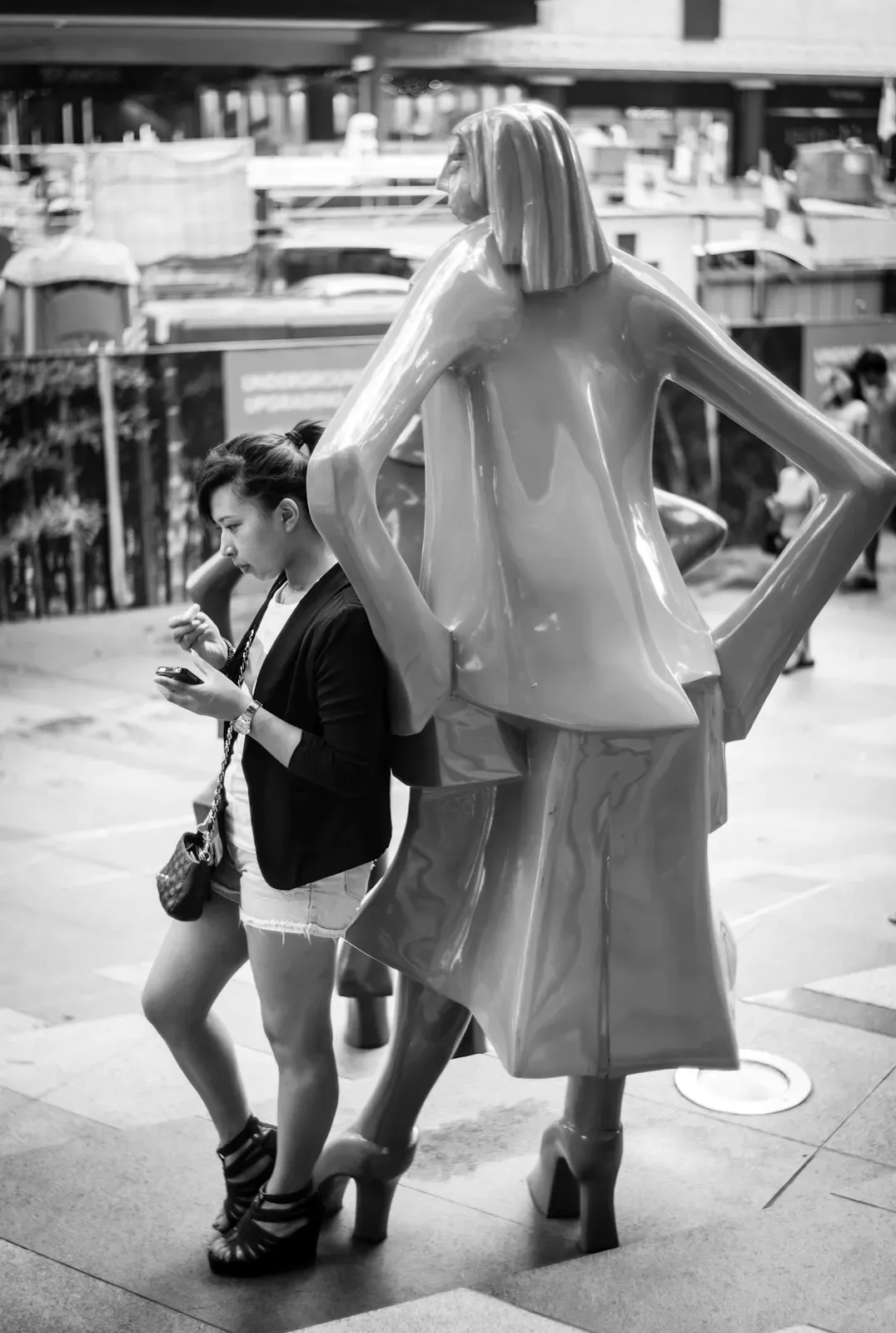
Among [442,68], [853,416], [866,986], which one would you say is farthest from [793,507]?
[442,68]

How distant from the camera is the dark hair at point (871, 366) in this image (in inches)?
442

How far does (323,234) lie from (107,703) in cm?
631

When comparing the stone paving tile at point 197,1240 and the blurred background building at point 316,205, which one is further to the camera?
the blurred background building at point 316,205

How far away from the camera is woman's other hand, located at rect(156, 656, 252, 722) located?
2531 millimetres

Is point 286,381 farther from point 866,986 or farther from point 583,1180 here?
point 583,1180

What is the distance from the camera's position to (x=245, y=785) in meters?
2.84

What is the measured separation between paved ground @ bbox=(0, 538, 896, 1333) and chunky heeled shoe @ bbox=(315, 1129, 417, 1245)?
56 millimetres

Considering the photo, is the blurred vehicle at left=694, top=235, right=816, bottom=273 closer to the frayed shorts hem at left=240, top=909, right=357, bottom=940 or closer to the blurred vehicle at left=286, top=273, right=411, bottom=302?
the blurred vehicle at left=286, top=273, right=411, bottom=302

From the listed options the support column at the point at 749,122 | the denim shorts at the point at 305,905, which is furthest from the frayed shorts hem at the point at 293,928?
the support column at the point at 749,122

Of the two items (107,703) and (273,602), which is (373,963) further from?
(107,703)

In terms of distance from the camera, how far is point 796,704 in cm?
807

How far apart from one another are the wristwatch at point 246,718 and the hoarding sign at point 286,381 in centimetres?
770

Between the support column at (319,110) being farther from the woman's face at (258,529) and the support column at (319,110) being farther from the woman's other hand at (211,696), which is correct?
the woman's other hand at (211,696)

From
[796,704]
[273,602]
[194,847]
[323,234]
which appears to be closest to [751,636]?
[273,602]
